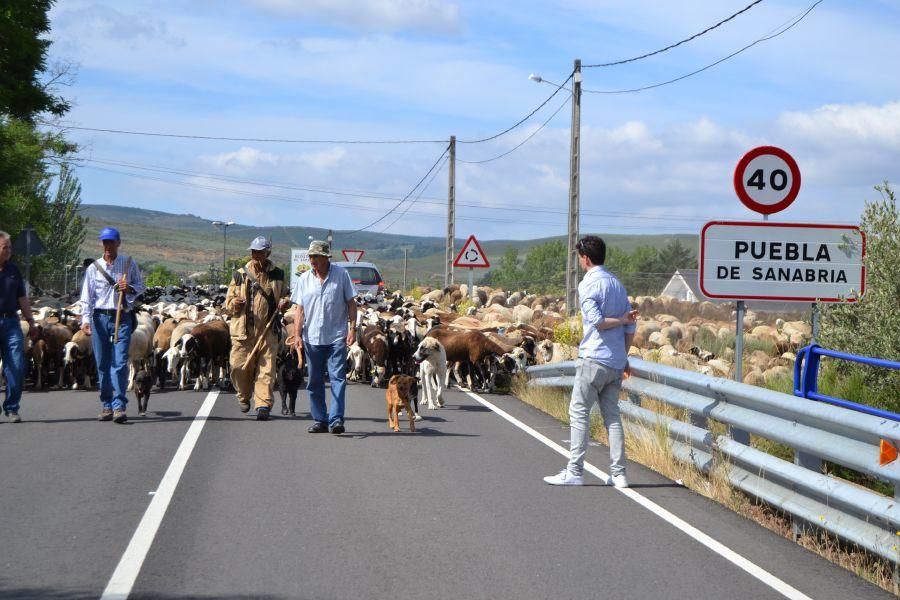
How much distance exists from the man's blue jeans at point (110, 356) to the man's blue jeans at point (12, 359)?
822 mm

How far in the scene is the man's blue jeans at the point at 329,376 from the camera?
12.6 metres

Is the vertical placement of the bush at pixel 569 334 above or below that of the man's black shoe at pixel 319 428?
above

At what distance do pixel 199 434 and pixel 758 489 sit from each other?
6.14 m

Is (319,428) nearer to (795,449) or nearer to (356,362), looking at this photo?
(795,449)

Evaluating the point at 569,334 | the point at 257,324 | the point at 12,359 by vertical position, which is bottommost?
the point at 569,334

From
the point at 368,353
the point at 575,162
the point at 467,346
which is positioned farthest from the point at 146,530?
the point at 575,162

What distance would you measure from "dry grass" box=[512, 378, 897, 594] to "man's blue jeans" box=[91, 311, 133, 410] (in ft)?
17.5

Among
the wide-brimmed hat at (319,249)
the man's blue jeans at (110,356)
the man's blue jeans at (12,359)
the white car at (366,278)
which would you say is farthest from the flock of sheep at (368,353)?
the white car at (366,278)

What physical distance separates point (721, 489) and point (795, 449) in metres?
1.22

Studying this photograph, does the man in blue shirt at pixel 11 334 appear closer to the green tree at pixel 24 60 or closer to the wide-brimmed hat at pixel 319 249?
the wide-brimmed hat at pixel 319 249

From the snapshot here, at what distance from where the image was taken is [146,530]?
7883 mm

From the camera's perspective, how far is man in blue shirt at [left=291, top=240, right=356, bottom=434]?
12.6 meters

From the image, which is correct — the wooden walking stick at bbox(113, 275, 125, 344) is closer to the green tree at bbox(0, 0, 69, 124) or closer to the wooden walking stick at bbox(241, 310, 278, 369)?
the wooden walking stick at bbox(241, 310, 278, 369)

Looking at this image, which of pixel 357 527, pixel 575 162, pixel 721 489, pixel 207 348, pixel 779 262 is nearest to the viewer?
pixel 357 527
